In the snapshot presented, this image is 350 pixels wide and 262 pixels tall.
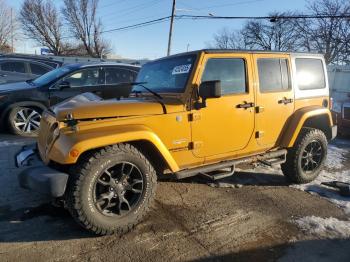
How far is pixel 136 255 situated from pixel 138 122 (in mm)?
1355

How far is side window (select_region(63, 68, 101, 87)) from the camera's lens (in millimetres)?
8837

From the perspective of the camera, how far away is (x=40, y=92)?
8.55 meters

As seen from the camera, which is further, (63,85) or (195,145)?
(63,85)

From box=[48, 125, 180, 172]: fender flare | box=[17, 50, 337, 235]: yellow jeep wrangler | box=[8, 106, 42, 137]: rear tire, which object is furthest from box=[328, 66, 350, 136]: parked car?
box=[8, 106, 42, 137]: rear tire

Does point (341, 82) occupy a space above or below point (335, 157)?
above

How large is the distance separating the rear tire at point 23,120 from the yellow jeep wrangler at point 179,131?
401 cm

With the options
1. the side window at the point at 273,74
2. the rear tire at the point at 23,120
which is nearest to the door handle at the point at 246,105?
the side window at the point at 273,74

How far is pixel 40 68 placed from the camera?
39.5ft

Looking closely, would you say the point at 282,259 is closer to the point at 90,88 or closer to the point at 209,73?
the point at 209,73

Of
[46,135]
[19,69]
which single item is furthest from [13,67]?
[46,135]

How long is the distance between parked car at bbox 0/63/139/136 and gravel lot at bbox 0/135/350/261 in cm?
326

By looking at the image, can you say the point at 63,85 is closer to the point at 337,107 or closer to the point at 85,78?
the point at 85,78

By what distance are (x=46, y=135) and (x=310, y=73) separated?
154 inches

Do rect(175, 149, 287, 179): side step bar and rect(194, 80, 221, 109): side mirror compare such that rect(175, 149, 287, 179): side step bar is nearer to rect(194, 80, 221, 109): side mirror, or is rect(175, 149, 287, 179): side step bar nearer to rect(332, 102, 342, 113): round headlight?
rect(194, 80, 221, 109): side mirror
